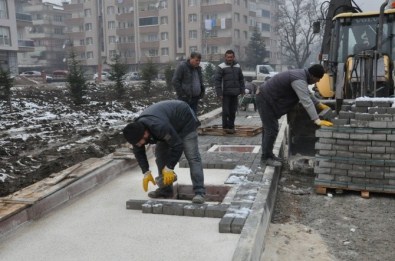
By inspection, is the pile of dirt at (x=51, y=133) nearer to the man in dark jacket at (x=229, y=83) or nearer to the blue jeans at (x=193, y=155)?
the blue jeans at (x=193, y=155)

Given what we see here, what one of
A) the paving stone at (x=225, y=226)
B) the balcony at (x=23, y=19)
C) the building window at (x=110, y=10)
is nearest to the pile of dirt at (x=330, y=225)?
the paving stone at (x=225, y=226)

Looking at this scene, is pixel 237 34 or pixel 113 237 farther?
pixel 237 34

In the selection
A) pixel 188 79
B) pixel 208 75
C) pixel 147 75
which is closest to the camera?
pixel 188 79

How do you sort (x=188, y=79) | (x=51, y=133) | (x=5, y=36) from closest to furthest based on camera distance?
(x=188, y=79)
(x=51, y=133)
(x=5, y=36)

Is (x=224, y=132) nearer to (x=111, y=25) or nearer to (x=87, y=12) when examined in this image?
(x=111, y=25)

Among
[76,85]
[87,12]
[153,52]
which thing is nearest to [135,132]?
[76,85]

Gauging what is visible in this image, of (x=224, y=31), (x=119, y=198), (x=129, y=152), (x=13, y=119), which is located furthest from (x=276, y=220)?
(x=224, y=31)

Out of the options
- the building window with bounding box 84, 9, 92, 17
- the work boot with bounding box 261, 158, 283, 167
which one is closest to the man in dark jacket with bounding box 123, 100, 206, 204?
the work boot with bounding box 261, 158, 283, 167

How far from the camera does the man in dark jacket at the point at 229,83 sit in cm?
813

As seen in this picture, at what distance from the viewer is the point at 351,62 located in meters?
6.71

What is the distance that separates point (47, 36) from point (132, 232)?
77.4 m

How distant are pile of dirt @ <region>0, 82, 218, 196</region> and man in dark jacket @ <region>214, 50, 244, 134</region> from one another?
2.28 m

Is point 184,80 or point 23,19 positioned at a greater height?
point 23,19

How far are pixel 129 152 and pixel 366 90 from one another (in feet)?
12.1
